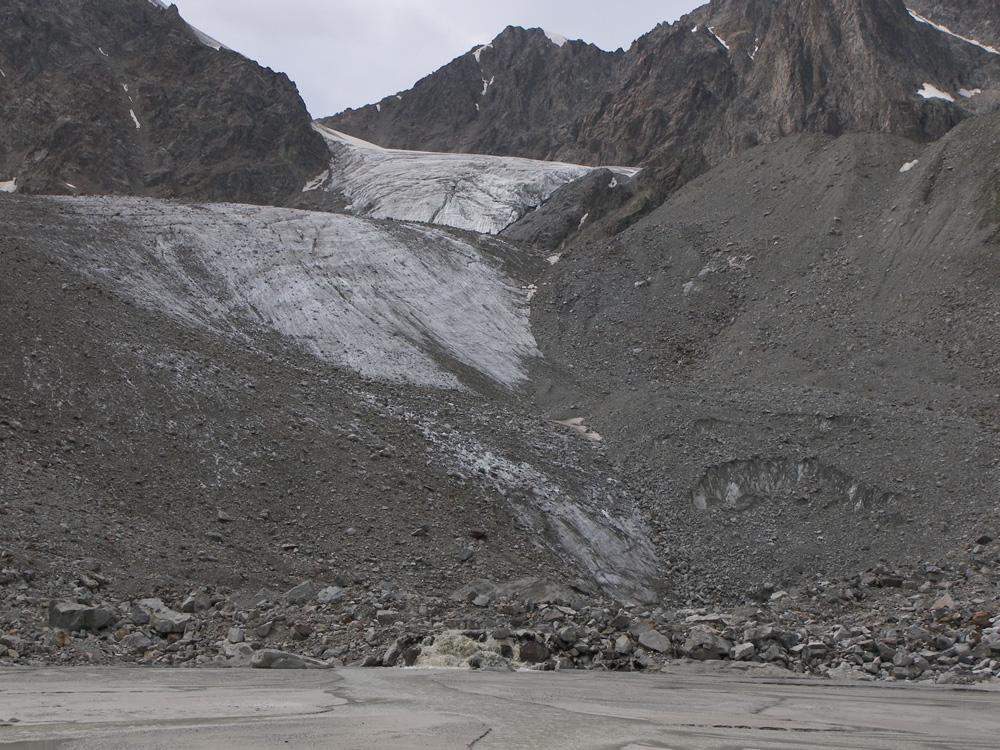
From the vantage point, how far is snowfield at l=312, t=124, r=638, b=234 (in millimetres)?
Answer: 53906

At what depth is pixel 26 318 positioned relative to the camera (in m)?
17.5

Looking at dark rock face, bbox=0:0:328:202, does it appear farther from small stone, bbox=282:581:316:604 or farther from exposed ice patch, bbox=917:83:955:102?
small stone, bbox=282:581:316:604

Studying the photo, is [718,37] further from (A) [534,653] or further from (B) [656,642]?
(A) [534,653]

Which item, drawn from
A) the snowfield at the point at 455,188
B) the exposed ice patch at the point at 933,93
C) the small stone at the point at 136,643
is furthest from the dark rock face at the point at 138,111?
the small stone at the point at 136,643

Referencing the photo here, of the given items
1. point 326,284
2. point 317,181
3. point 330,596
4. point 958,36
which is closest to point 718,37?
point 958,36

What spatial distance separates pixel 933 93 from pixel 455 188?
3686 centimetres

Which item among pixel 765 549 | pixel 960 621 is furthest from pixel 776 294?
pixel 960 621

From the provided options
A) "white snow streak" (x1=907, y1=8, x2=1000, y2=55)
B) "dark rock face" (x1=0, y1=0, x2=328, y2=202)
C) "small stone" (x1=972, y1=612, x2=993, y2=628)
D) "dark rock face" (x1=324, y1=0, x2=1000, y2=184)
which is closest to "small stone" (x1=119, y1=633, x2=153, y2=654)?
"small stone" (x1=972, y1=612, x2=993, y2=628)

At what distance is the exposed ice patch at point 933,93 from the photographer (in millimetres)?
59812

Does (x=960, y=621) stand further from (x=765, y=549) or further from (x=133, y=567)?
(x=133, y=567)

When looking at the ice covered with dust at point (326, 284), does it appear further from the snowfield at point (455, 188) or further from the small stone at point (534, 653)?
the snowfield at point (455, 188)

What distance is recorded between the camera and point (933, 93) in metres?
60.6

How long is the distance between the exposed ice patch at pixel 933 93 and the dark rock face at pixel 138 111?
49.5m

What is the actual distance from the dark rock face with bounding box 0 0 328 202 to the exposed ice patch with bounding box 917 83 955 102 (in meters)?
49.5
